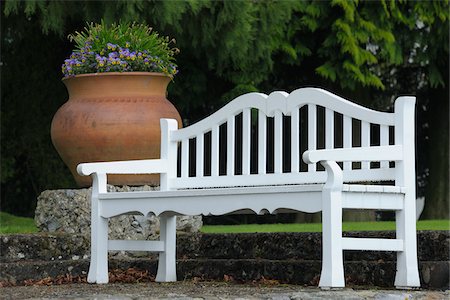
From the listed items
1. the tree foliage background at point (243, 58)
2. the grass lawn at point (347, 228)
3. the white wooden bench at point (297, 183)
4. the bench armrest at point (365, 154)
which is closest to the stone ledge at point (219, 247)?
the white wooden bench at point (297, 183)

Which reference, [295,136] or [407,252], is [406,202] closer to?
[407,252]

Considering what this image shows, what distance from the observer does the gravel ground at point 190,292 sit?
13.2 feet

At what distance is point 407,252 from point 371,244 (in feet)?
0.76

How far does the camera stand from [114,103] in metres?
6.52

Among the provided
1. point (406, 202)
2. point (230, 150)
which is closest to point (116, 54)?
point (230, 150)

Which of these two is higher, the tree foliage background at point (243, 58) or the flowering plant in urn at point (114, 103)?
the tree foliage background at point (243, 58)

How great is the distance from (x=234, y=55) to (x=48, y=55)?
2.35 m

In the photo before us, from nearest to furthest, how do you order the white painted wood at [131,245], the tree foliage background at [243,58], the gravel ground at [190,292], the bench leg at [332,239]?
the gravel ground at [190,292] → the bench leg at [332,239] → the white painted wood at [131,245] → the tree foliage background at [243,58]

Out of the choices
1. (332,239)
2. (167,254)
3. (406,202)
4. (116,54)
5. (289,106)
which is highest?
(116,54)

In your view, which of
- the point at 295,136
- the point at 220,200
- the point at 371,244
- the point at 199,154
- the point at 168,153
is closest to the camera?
the point at 371,244

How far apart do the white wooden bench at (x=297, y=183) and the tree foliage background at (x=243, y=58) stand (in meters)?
3.40

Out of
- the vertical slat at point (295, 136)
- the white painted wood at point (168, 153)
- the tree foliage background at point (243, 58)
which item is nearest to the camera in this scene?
the vertical slat at point (295, 136)

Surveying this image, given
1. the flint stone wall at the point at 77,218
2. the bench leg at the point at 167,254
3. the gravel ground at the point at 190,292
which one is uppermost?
the flint stone wall at the point at 77,218

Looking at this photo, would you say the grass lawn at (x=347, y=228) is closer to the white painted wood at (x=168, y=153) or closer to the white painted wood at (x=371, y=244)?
the white painted wood at (x=168, y=153)
